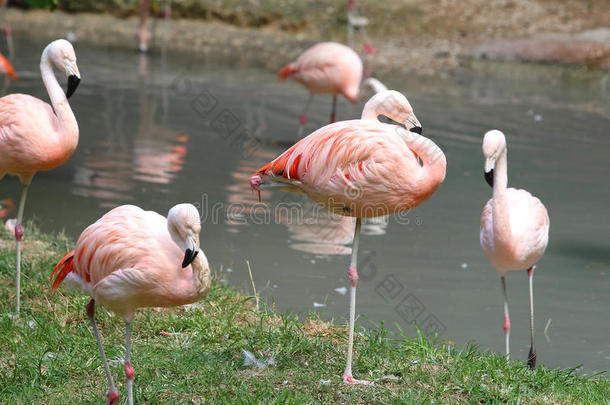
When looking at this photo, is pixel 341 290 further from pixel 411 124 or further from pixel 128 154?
pixel 128 154

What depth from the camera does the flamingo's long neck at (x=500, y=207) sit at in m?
4.29

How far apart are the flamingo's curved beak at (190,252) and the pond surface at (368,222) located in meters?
1.52

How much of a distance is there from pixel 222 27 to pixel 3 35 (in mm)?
4555

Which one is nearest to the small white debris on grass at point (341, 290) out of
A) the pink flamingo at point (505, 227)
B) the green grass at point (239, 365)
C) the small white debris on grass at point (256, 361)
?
the green grass at point (239, 365)

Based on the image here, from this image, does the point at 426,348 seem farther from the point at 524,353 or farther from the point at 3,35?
the point at 3,35

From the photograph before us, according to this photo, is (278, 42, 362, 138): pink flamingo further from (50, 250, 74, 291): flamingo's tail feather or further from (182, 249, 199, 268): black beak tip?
(182, 249, 199, 268): black beak tip

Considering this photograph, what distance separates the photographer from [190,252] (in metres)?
2.92

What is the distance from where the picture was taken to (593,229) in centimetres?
636

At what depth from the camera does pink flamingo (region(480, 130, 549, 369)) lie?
422 cm

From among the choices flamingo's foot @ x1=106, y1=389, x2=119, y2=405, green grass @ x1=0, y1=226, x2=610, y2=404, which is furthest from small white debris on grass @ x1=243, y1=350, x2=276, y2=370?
flamingo's foot @ x1=106, y1=389, x2=119, y2=405

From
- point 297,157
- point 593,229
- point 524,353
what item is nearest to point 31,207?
point 297,157

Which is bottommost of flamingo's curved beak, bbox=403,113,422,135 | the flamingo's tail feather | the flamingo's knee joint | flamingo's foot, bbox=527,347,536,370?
flamingo's foot, bbox=527,347,536,370

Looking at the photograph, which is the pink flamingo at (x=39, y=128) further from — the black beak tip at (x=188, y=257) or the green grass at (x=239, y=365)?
the black beak tip at (x=188, y=257)

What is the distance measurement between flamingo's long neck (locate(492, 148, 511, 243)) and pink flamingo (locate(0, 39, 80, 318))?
2.50 metres
